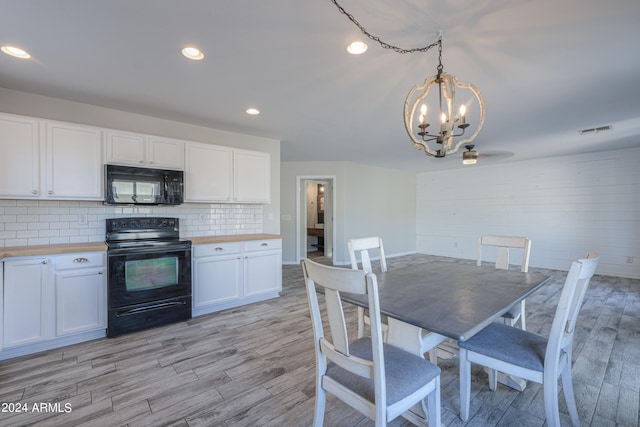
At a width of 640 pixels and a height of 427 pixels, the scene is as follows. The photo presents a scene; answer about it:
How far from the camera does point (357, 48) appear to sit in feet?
6.82

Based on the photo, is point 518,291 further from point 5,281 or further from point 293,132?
point 5,281

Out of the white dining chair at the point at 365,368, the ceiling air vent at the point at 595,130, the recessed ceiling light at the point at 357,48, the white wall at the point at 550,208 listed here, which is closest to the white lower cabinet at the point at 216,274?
the white dining chair at the point at 365,368

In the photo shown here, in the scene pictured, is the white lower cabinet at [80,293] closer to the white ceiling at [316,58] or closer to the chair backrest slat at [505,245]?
the white ceiling at [316,58]

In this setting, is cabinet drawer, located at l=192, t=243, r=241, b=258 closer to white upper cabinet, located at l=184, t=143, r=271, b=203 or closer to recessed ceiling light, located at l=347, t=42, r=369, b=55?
white upper cabinet, located at l=184, t=143, r=271, b=203

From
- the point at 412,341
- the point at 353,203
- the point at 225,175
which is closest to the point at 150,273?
the point at 225,175

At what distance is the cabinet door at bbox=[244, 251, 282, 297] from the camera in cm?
380

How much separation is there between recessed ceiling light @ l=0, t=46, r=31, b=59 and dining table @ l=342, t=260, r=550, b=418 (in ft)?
9.55

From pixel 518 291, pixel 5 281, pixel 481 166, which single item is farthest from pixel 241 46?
pixel 481 166

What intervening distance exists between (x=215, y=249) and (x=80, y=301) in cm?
133

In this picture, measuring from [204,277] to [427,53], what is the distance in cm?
321

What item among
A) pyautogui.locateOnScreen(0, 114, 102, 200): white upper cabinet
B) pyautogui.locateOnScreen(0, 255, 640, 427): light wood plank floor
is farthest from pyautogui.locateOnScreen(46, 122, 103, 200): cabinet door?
pyautogui.locateOnScreen(0, 255, 640, 427): light wood plank floor

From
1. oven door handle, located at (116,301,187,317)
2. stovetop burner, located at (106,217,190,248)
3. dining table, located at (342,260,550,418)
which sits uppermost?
stovetop burner, located at (106,217,190,248)

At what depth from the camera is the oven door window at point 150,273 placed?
289cm

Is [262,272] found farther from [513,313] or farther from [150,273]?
[513,313]
